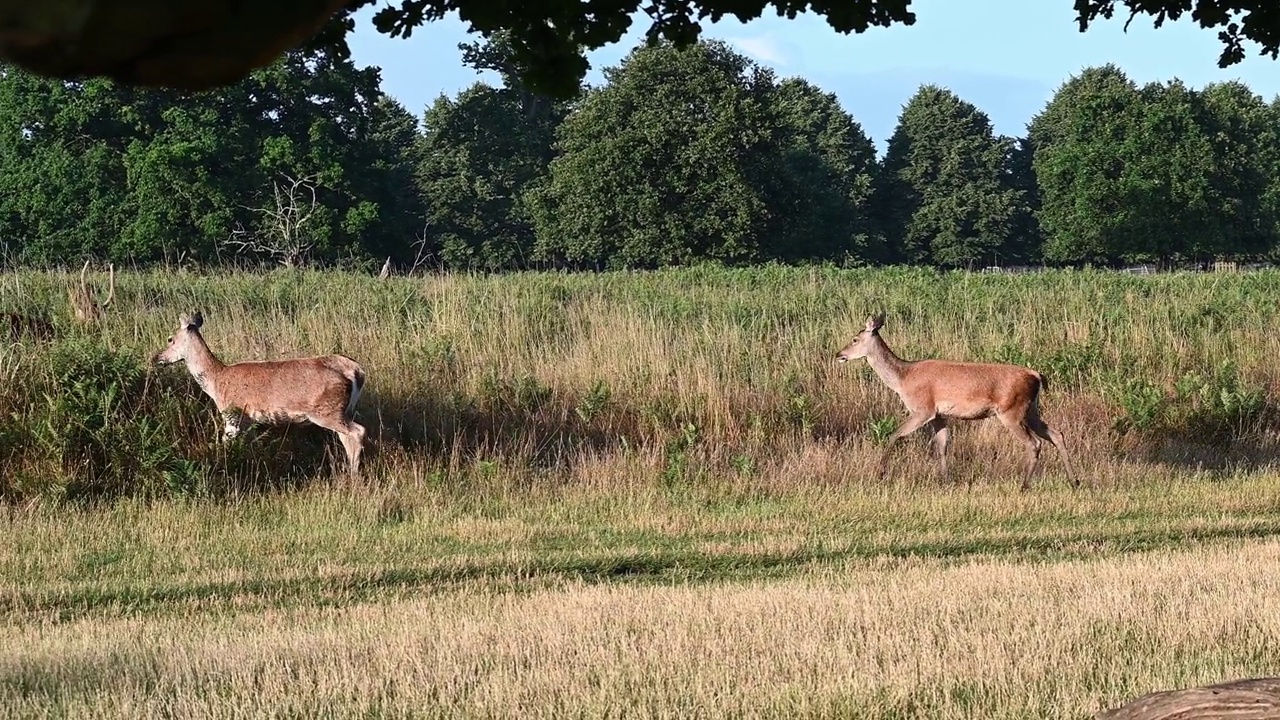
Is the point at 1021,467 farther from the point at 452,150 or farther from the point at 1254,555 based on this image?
the point at 452,150

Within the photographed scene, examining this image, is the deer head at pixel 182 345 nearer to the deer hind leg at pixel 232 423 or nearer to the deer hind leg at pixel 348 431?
the deer hind leg at pixel 232 423

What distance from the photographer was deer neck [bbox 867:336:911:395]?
14.0 meters

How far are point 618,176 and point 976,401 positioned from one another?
41859mm

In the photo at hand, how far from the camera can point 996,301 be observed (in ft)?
72.3

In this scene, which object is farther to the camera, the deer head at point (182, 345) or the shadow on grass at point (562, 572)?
the deer head at point (182, 345)

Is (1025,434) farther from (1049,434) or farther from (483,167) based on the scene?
(483,167)

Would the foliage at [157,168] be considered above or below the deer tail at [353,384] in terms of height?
above

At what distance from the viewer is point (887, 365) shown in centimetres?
1416

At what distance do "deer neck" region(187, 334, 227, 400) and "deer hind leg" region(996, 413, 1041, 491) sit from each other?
7016 mm

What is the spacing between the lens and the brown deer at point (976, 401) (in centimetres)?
1335

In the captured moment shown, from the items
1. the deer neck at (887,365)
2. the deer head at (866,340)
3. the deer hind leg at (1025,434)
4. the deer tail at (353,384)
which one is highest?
the deer head at (866,340)

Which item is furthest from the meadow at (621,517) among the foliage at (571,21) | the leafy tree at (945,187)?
the leafy tree at (945,187)

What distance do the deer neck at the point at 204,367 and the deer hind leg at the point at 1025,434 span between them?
7016 mm

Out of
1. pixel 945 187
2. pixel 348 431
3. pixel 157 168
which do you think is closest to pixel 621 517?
pixel 348 431
